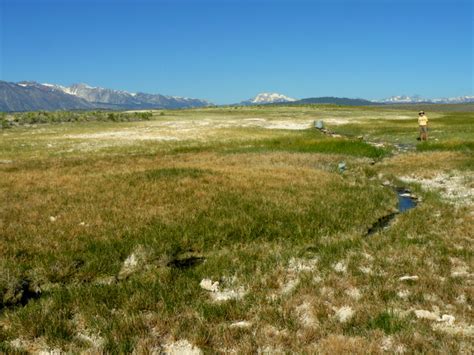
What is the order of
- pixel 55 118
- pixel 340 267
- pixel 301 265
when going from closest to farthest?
pixel 340 267 < pixel 301 265 < pixel 55 118

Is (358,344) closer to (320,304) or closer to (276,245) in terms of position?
(320,304)

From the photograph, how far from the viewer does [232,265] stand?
402 inches

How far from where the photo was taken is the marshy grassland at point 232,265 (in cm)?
683

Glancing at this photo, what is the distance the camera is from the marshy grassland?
6832 mm

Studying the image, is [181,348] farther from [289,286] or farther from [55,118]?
[55,118]

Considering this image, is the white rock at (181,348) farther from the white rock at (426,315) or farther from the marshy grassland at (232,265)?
the white rock at (426,315)

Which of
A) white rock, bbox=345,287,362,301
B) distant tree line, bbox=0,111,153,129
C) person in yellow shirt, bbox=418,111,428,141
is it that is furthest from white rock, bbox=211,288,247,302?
distant tree line, bbox=0,111,153,129

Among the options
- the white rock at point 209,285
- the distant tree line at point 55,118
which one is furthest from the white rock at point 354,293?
the distant tree line at point 55,118

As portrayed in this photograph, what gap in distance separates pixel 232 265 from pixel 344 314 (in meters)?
3.54

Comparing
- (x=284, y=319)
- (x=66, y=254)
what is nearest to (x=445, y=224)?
(x=284, y=319)

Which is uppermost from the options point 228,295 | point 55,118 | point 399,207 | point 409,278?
point 55,118

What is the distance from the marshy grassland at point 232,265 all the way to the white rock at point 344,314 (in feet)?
0.12

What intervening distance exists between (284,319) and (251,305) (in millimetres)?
883

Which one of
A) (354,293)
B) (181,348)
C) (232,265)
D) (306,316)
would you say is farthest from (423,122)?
(181,348)
